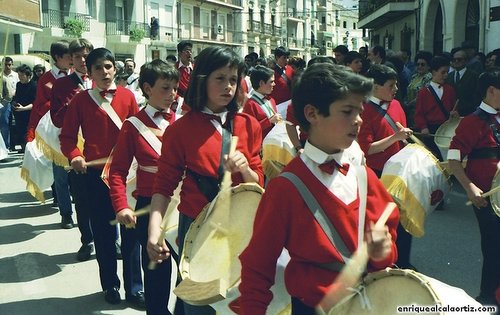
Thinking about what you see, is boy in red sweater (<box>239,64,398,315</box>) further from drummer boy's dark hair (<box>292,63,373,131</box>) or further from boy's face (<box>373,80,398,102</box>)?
boy's face (<box>373,80,398,102</box>)

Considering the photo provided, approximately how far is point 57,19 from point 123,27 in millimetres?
6247

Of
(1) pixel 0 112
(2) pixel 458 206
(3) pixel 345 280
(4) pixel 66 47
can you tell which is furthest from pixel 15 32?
(3) pixel 345 280

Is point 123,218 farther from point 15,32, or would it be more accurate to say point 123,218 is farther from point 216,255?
point 15,32

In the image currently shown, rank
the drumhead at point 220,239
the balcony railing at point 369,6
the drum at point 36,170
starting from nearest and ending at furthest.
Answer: the drumhead at point 220,239 → the drum at point 36,170 → the balcony railing at point 369,6

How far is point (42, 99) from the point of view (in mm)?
7672

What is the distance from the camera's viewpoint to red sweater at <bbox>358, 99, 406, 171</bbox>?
4852 millimetres

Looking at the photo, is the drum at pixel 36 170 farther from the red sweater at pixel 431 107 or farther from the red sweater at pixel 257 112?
the red sweater at pixel 431 107

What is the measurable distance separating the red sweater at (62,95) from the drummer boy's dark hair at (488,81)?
147 inches

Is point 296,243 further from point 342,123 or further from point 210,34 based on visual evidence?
point 210,34

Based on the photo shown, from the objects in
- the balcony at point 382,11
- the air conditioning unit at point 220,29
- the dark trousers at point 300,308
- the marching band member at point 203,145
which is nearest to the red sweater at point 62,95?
the marching band member at point 203,145

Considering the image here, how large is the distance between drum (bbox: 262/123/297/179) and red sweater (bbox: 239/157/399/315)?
3.83 m

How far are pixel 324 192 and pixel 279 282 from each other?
442mm

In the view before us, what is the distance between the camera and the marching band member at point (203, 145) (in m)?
3.17

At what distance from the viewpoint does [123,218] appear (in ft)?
12.1
